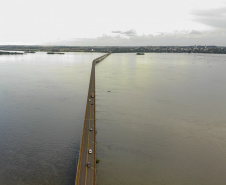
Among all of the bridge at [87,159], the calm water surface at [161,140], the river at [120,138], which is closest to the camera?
the bridge at [87,159]

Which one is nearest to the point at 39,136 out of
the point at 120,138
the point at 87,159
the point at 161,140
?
the point at 87,159

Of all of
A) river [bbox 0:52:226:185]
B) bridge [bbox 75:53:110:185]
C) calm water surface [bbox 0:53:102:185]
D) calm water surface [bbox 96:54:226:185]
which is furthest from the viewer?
calm water surface [bbox 96:54:226:185]

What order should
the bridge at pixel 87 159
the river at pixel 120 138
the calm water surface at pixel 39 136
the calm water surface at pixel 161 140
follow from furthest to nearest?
the calm water surface at pixel 161 140 < the river at pixel 120 138 < the calm water surface at pixel 39 136 < the bridge at pixel 87 159

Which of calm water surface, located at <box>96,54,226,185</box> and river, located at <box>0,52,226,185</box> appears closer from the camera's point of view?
river, located at <box>0,52,226,185</box>

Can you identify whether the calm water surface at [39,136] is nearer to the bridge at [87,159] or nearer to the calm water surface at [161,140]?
the bridge at [87,159]

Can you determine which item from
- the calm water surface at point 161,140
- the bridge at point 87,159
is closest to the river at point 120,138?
the calm water surface at point 161,140

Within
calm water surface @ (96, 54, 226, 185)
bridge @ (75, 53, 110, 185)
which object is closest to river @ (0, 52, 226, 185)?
calm water surface @ (96, 54, 226, 185)

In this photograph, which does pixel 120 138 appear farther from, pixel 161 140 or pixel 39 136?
pixel 39 136

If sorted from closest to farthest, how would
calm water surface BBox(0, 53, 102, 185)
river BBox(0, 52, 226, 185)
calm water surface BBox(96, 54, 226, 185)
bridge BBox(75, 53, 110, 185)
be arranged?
bridge BBox(75, 53, 110, 185) → calm water surface BBox(0, 53, 102, 185) → river BBox(0, 52, 226, 185) → calm water surface BBox(96, 54, 226, 185)

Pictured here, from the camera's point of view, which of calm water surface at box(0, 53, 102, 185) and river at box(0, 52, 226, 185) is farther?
river at box(0, 52, 226, 185)

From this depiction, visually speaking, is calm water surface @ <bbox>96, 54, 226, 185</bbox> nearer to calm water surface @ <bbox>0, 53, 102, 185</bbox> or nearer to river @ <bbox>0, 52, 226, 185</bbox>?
river @ <bbox>0, 52, 226, 185</bbox>

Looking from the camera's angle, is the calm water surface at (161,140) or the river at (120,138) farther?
the calm water surface at (161,140)
